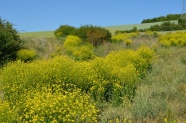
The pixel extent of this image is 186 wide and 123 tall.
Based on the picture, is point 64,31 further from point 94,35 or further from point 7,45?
point 7,45

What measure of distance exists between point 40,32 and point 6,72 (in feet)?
111

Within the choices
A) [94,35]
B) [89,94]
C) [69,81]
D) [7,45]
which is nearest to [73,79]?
[69,81]

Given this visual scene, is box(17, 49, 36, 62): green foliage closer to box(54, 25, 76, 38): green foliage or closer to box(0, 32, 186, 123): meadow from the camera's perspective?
A: box(0, 32, 186, 123): meadow

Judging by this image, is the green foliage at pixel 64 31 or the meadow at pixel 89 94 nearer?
the meadow at pixel 89 94

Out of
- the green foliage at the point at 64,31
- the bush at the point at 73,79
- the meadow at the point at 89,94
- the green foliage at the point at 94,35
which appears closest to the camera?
the meadow at the point at 89,94

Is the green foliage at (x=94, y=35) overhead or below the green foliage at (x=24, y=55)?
overhead

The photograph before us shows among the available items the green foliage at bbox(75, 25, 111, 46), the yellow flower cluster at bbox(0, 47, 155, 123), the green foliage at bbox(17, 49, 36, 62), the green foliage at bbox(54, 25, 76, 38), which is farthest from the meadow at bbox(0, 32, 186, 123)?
the green foliage at bbox(54, 25, 76, 38)

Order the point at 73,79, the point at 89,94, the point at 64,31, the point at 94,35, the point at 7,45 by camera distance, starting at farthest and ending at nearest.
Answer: the point at 64,31 → the point at 94,35 → the point at 7,45 → the point at 73,79 → the point at 89,94

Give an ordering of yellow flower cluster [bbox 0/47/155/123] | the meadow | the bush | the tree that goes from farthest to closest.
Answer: the tree
the bush
yellow flower cluster [bbox 0/47/155/123]
the meadow

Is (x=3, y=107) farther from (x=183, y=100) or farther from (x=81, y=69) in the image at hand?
(x=183, y=100)

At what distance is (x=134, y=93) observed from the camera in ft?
26.5

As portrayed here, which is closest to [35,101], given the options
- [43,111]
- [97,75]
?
[43,111]

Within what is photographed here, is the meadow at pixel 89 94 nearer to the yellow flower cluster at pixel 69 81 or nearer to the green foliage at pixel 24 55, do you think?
the yellow flower cluster at pixel 69 81

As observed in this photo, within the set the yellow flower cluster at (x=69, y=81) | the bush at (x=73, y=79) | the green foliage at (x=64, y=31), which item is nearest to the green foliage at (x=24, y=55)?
the yellow flower cluster at (x=69, y=81)
